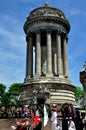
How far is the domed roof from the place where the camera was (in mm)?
52969

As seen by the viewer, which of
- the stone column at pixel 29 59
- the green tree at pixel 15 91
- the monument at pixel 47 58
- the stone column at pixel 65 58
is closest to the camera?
the monument at pixel 47 58

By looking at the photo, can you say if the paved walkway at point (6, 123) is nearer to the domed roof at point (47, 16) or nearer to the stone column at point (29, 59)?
the stone column at point (29, 59)

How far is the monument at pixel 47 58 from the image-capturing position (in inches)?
1884

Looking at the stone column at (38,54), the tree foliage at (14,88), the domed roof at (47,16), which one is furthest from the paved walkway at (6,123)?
the tree foliage at (14,88)

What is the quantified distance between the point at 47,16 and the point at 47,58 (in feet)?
28.4

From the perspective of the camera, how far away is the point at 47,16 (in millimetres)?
52812

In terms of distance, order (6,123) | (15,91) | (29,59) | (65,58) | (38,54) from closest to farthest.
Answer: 1. (6,123)
2. (38,54)
3. (29,59)
4. (65,58)
5. (15,91)

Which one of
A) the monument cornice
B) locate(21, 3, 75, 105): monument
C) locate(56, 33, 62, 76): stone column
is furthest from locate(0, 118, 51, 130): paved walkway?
the monument cornice

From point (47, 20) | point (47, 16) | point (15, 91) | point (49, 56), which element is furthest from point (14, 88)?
point (47, 16)

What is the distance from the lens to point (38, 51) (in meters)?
51.2

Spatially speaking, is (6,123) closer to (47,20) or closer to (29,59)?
(29,59)

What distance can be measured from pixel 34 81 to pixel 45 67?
13.5 feet

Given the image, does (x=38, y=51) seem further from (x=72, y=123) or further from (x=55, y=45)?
(x=72, y=123)

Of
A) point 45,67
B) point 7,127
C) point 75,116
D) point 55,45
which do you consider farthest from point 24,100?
point 75,116
